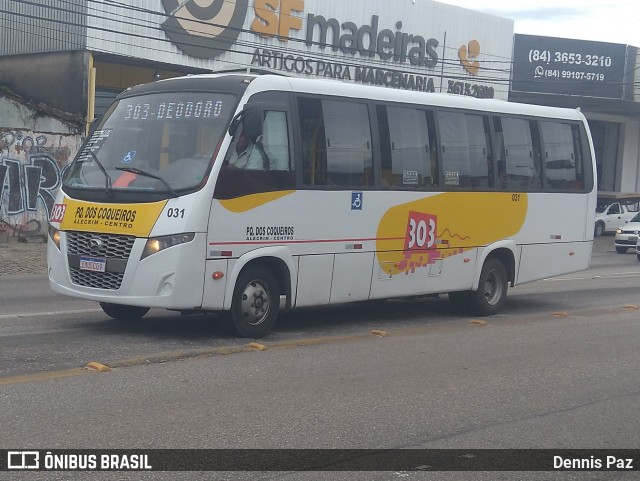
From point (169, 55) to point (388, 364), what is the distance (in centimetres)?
2263

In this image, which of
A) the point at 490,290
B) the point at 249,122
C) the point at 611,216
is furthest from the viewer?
the point at 611,216

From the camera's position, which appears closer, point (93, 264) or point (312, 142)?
point (93, 264)

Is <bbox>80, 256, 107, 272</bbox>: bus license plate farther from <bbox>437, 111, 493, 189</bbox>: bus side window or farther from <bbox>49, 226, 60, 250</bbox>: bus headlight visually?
<bbox>437, 111, 493, 189</bbox>: bus side window

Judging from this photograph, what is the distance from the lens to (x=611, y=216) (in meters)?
43.0

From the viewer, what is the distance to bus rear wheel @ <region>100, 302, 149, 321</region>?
38.3 feet

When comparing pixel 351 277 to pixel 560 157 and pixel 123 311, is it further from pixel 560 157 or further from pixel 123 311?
pixel 560 157

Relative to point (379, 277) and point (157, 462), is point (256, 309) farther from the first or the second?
point (157, 462)

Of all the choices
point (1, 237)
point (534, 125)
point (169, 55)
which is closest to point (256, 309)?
point (534, 125)

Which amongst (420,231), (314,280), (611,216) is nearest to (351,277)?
(314,280)

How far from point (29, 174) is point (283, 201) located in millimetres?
16007

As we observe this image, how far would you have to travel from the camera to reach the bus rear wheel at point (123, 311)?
1168 cm

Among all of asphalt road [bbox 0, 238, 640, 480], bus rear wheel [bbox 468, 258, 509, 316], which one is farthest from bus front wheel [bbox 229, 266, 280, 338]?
bus rear wheel [bbox 468, 258, 509, 316]

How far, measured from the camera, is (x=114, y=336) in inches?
417

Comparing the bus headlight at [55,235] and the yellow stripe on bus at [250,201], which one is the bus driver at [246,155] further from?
the bus headlight at [55,235]
